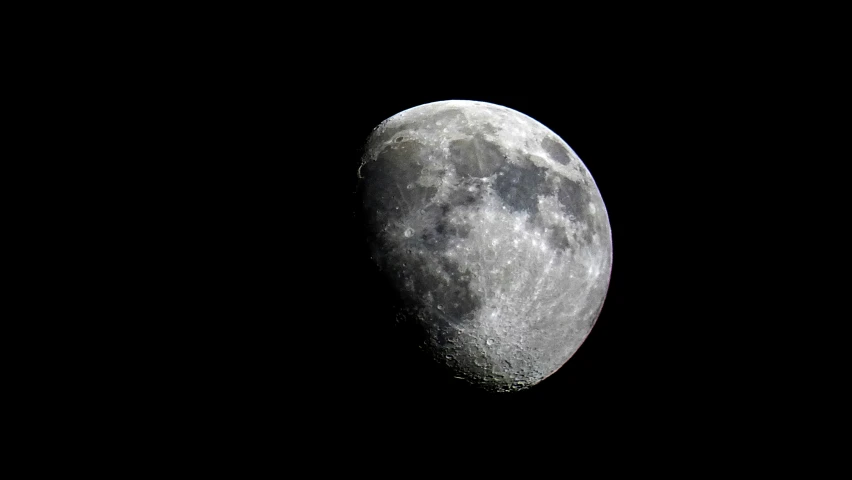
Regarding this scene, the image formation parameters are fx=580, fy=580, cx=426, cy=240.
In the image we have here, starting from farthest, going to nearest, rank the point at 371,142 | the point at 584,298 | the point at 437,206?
the point at 371,142 → the point at 584,298 → the point at 437,206

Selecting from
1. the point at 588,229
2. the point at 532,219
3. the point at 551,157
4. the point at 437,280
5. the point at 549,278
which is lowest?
the point at 437,280

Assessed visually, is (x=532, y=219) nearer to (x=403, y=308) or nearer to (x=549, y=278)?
(x=549, y=278)

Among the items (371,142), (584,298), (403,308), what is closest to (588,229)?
(584,298)

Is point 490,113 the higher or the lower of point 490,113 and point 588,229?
the higher

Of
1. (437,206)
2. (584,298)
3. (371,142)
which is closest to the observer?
(437,206)

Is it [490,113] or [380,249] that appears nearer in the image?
[380,249]

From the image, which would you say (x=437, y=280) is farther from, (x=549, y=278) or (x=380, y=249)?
(x=549, y=278)
